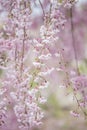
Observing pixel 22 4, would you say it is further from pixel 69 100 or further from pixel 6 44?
pixel 69 100

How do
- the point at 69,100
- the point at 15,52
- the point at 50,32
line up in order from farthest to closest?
the point at 69,100
the point at 15,52
the point at 50,32

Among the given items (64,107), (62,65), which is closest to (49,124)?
(64,107)

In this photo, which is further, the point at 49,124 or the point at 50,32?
the point at 49,124

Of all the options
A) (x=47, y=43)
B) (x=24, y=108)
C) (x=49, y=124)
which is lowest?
(x=49, y=124)

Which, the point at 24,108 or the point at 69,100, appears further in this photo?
the point at 69,100

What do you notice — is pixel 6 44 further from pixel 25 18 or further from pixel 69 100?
pixel 69 100

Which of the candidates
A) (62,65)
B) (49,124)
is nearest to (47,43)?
(62,65)

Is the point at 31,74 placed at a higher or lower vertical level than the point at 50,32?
lower

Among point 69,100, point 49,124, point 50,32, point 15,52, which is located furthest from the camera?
point 69,100

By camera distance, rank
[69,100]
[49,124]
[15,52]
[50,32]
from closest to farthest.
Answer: [50,32] → [15,52] → [49,124] → [69,100]
